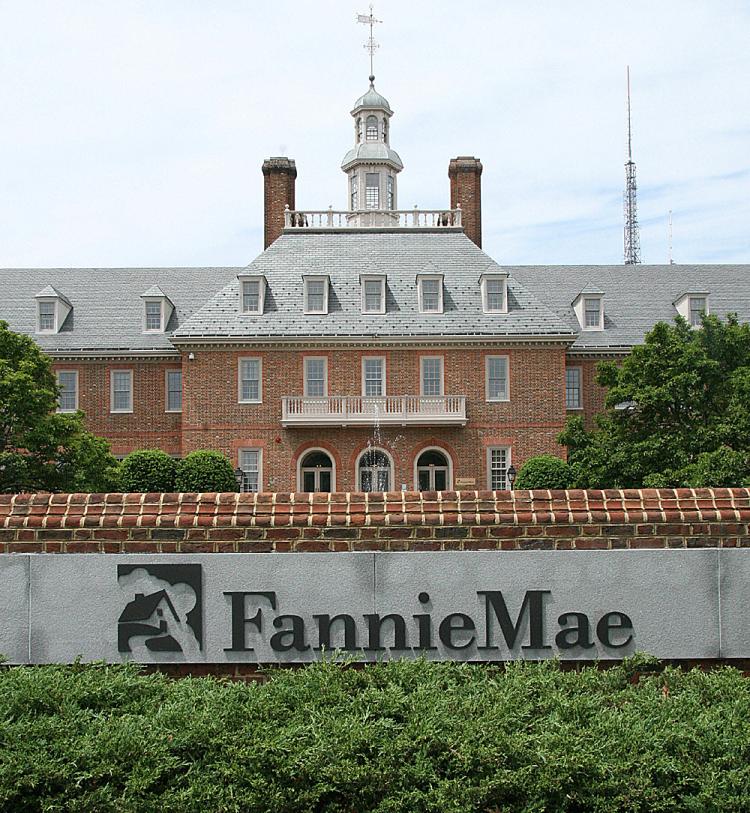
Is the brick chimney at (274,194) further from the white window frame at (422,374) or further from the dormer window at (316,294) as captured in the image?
the white window frame at (422,374)

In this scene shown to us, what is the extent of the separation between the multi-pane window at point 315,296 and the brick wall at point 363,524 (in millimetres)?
29437

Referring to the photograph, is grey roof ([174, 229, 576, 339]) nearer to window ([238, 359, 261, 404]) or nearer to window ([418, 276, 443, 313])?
window ([418, 276, 443, 313])

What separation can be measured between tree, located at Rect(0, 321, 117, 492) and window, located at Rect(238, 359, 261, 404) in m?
9.46

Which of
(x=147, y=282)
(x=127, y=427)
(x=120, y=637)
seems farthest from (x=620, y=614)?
(x=147, y=282)

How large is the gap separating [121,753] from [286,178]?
131ft

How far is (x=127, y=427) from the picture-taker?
3862 cm

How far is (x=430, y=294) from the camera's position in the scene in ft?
120

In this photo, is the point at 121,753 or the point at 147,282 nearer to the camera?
the point at 121,753

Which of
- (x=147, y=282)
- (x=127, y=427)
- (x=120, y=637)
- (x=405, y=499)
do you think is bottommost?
(x=120, y=637)

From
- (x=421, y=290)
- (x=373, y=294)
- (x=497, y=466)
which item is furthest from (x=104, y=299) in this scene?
(x=497, y=466)

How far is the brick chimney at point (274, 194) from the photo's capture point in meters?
43.0

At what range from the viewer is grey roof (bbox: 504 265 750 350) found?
4006cm

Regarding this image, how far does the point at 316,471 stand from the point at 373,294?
7105 millimetres

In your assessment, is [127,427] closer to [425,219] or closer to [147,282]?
[147,282]
